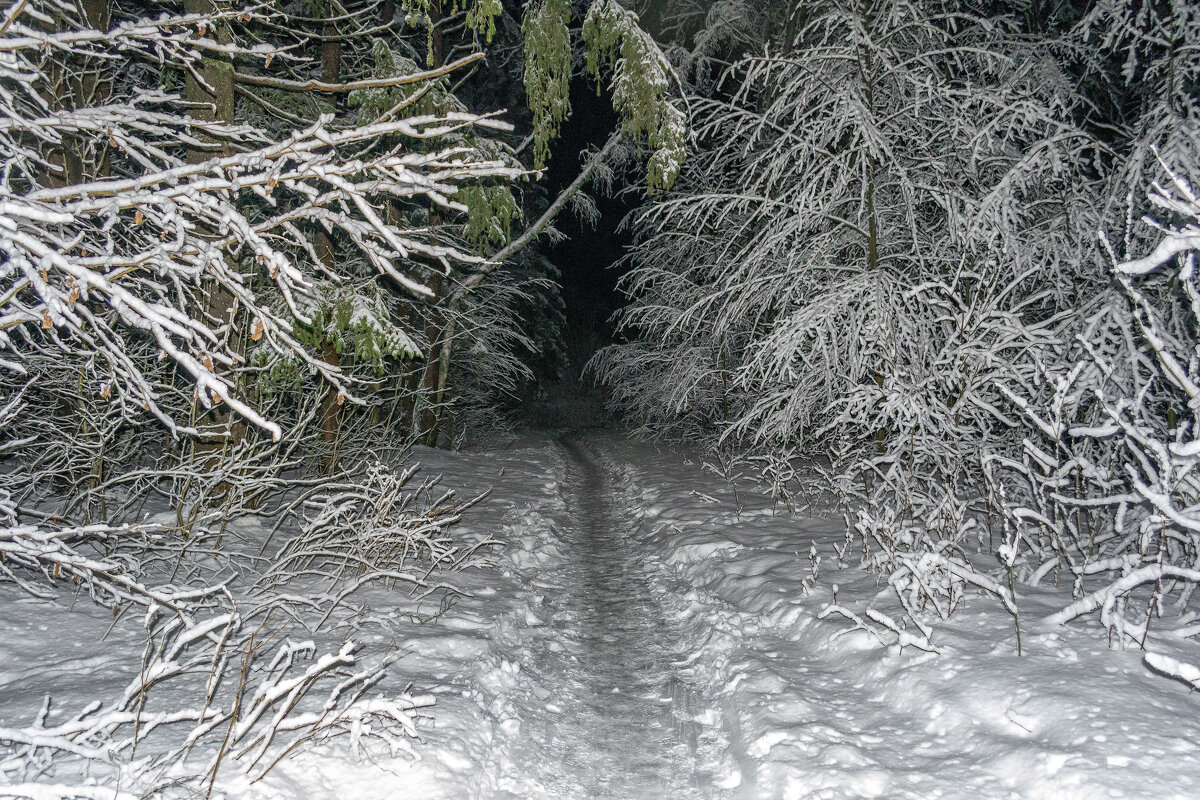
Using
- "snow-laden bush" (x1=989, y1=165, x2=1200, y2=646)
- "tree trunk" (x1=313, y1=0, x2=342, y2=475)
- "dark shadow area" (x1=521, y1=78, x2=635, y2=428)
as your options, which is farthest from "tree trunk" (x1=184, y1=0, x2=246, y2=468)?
"dark shadow area" (x1=521, y1=78, x2=635, y2=428)

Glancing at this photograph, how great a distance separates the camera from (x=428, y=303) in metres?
13.0

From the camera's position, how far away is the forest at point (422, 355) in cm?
276

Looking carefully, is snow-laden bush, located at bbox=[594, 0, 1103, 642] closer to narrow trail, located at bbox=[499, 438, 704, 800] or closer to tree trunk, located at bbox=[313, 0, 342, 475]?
narrow trail, located at bbox=[499, 438, 704, 800]

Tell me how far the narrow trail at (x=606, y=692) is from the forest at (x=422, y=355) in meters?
0.80

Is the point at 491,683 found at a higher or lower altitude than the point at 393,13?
lower

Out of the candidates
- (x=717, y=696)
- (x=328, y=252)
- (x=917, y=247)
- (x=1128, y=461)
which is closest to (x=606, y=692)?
(x=717, y=696)

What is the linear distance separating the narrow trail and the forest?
801 mm

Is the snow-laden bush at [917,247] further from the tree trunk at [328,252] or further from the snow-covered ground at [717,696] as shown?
the tree trunk at [328,252]

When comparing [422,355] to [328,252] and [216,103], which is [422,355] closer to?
[328,252]

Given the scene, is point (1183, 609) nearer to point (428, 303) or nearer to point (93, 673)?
point (93, 673)

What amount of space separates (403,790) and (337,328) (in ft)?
17.4

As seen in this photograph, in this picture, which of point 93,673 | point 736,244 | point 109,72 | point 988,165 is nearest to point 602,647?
point 93,673

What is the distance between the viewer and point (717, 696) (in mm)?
4391

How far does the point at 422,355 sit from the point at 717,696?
497 cm
